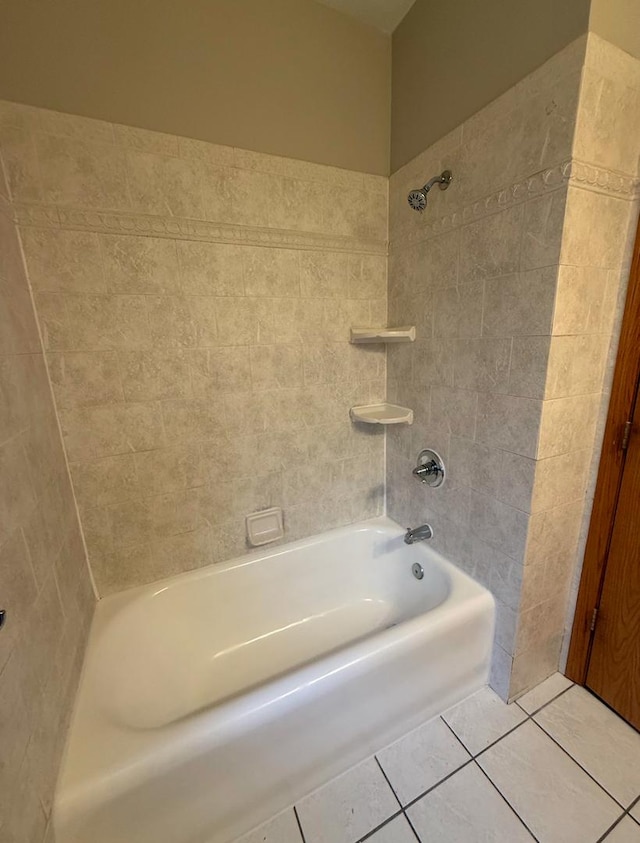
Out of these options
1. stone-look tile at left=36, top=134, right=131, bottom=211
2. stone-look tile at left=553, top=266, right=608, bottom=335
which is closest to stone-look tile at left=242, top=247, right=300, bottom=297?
stone-look tile at left=36, top=134, right=131, bottom=211

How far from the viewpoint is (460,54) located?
105cm

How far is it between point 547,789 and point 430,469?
991 millimetres

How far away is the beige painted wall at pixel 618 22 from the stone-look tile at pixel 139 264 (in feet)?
4.06

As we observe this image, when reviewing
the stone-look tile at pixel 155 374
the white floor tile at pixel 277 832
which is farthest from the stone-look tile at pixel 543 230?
the white floor tile at pixel 277 832

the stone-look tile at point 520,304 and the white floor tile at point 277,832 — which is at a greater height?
the stone-look tile at point 520,304

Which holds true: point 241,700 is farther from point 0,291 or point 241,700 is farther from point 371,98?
point 371,98

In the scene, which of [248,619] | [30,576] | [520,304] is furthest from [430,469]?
[30,576]

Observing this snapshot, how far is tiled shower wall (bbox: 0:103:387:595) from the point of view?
1.04 metres

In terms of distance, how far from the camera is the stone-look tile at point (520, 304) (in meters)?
0.89

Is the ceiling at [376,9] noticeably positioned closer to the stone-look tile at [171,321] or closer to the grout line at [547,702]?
the stone-look tile at [171,321]

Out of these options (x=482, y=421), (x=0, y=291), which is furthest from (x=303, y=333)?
(x=0, y=291)

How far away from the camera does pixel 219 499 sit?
4.57ft

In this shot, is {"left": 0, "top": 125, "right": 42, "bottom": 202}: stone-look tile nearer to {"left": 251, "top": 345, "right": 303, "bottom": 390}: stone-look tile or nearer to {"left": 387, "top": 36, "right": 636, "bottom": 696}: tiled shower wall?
{"left": 251, "top": 345, "right": 303, "bottom": 390}: stone-look tile

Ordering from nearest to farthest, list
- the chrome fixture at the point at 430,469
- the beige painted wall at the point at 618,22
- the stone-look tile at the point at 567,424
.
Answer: the beige painted wall at the point at 618,22
the stone-look tile at the point at 567,424
the chrome fixture at the point at 430,469
